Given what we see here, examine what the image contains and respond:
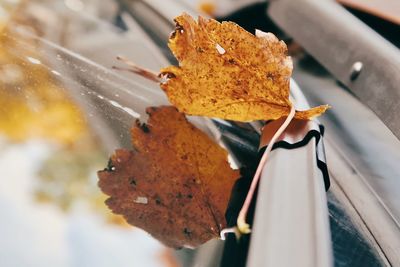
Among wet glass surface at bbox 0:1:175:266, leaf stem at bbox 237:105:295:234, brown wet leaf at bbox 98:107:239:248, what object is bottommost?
wet glass surface at bbox 0:1:175:266

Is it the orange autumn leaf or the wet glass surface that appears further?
the orange autumn leaf

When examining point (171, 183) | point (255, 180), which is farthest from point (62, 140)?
point (255, 180)

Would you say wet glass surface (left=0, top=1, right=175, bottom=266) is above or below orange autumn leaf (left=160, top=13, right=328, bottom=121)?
below

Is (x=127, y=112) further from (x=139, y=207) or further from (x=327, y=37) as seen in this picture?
(x=327, y=37)

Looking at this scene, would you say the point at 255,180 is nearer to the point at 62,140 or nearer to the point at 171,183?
the point at 171,183

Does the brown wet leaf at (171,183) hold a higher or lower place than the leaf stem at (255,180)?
lower
